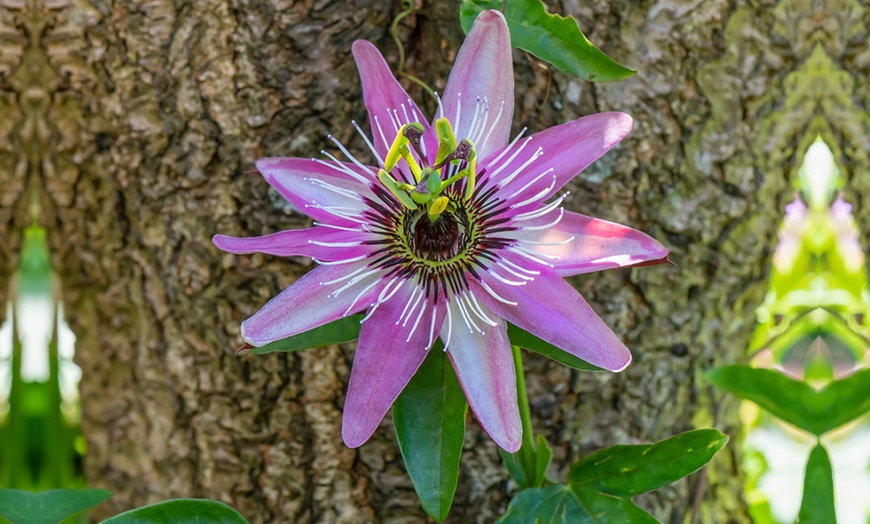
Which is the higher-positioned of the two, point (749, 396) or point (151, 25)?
point (151, 25)

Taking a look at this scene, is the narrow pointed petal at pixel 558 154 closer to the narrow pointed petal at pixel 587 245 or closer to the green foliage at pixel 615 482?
the narrow pointed petal at pixel 587 245

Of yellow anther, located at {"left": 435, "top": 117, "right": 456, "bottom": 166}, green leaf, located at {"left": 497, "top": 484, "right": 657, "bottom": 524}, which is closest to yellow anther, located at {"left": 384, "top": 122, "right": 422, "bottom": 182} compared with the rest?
yellow anther, located at {"left": 435, "top": 117, "right": 456, "bottom": 166}

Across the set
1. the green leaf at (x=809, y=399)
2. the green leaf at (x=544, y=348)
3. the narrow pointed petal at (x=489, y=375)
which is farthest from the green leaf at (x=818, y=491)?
the narrow pointed petal at (x=489, y=375)

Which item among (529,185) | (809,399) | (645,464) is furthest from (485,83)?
(809,399)

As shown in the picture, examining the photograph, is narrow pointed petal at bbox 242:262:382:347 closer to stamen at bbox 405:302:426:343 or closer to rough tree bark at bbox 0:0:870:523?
stamen at bbox 405:302:426:343

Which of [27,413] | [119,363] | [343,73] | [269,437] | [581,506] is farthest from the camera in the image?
[27,413]

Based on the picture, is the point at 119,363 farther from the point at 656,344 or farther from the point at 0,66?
the point at 656,344

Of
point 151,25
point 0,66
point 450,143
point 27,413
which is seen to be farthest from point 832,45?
point 27,413
